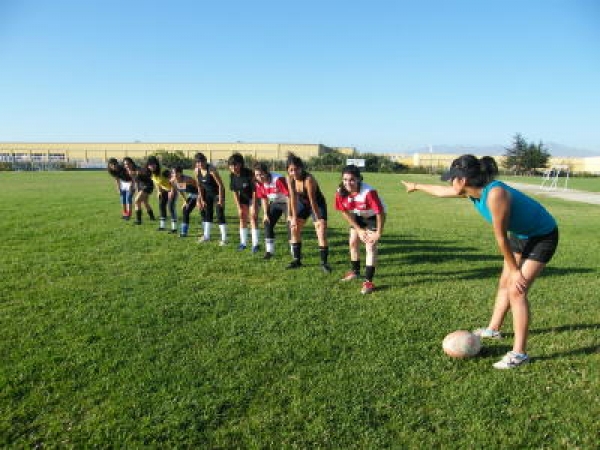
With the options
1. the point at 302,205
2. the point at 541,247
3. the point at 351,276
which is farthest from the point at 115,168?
the point at 541,247

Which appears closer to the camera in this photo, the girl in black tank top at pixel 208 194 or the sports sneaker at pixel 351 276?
the sports sneaker at pixel 351 276

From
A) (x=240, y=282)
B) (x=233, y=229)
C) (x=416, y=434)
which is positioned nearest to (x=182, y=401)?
(x=416, y=434)

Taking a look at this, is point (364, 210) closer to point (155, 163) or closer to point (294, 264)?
point (294, 264)

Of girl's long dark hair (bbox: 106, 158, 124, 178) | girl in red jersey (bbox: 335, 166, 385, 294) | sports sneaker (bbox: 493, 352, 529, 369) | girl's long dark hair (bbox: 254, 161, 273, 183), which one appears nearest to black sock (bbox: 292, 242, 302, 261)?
girl in red jersey (bbox: 335, 166, 385, 294)

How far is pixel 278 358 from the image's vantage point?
4.41 meters

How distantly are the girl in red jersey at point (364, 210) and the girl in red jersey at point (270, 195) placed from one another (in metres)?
2.05

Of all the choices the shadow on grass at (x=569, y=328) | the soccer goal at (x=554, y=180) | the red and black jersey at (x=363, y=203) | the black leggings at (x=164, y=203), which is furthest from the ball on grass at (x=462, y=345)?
the soccer goal at (x=554, y=180)

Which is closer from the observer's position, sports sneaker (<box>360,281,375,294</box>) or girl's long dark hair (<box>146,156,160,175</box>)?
sports sneaker (<box>360,281,375,294</box>)

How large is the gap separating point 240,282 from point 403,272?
287cm

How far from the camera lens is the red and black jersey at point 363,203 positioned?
22.1 feet

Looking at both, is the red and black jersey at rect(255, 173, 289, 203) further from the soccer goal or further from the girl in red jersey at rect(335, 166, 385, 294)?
the soccer goal

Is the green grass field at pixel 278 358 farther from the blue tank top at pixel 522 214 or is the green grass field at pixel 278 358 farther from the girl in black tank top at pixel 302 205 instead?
the blue tank top at pixel 522 214

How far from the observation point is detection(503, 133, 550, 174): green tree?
75188mm

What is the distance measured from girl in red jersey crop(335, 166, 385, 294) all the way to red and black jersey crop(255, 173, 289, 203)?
2012mm
